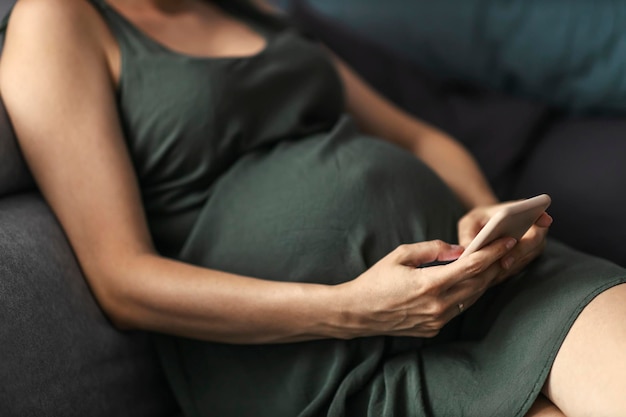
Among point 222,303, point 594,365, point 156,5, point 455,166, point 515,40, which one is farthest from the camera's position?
point 515,40

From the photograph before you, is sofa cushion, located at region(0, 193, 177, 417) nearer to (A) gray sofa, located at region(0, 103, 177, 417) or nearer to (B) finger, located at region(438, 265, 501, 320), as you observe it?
(A) gray sofa, located at region(0, 103, 177, 417)

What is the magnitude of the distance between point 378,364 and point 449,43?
2.75 feet

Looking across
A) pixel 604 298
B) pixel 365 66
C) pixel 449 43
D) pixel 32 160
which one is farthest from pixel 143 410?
pixel 449 43

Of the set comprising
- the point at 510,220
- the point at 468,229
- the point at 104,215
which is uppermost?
the point at 510,220

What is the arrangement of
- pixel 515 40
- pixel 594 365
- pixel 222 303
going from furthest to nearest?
pixel 515 40
pixel 222 303
pixel 594 365

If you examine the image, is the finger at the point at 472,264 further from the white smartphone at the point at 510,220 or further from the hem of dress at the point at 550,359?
the hem of dress at the point at 550,359

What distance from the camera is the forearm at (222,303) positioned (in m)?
0.96

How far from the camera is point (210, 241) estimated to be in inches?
42.6

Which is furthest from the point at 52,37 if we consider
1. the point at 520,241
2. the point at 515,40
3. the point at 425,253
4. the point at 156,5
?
the point at 515,40

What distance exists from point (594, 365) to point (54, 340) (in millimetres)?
652

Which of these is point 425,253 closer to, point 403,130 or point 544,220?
point 544,220

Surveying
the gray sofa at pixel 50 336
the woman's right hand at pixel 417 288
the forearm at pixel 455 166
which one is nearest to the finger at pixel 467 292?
the woman's right hand at pixel 417 288

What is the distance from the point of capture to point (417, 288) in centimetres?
91

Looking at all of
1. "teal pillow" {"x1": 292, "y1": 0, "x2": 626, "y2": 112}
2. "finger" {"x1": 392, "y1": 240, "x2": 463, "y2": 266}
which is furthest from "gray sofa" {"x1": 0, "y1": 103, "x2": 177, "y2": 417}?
"teal pillow" {"x1": 292, "y1": 0, "x2": 626, "y2": 112}
